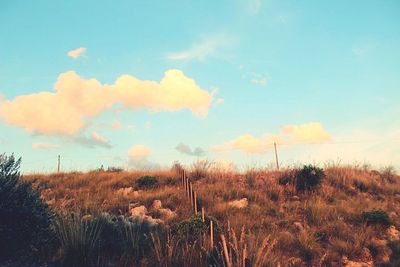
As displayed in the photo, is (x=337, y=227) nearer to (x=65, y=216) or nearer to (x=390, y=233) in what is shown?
(x=390, y=233)

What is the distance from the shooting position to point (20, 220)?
368 inches

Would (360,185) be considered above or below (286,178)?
below

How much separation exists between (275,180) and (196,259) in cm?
1126

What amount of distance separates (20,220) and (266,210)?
30.7 feet

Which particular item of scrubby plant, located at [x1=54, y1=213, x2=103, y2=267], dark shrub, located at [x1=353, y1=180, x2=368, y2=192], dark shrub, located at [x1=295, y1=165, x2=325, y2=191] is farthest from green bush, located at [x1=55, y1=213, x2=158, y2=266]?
dark shrub, located at [x1=353, y1=180, x2=368, y2=192]

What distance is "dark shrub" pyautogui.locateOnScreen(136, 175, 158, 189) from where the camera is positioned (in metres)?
19.6

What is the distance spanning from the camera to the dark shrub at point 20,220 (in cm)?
915

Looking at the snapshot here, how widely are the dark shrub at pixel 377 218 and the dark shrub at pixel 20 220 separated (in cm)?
1085

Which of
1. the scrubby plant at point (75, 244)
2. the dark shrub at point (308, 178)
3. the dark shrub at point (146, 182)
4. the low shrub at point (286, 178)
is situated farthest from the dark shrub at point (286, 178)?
the scrubby plant at point (75, 244)

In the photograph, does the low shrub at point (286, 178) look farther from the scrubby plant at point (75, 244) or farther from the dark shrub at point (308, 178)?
the scrubby plant at point (75, 244)

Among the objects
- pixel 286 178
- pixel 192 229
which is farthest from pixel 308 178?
pixel 192 229

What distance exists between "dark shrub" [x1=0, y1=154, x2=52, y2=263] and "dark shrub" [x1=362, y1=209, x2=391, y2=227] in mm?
10850

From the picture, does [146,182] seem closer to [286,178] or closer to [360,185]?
[286,178]

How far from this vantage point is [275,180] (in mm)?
19844
